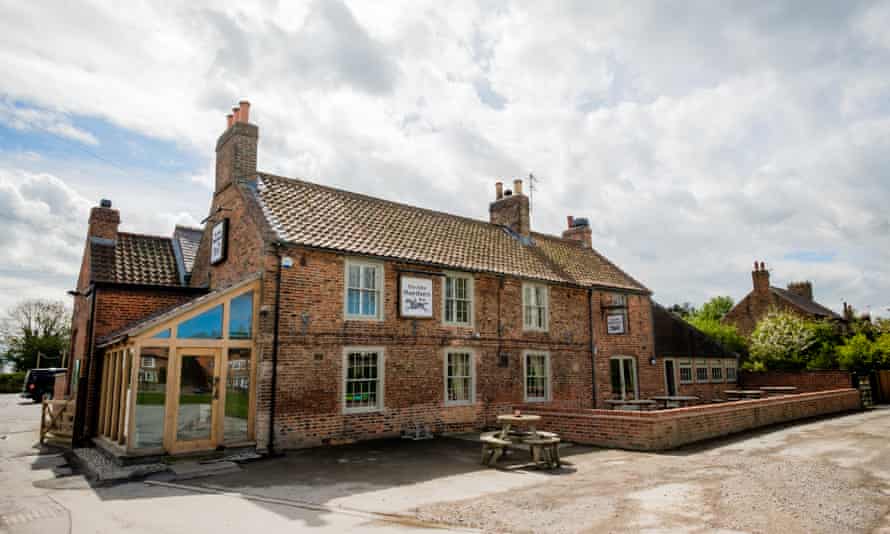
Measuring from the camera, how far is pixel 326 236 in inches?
574

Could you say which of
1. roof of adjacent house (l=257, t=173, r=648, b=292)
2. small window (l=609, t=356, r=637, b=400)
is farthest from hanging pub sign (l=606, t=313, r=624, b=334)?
roof of adjacent house (l=257, t=173, r=648, b=292)

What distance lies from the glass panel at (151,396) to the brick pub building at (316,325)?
29 millimetres

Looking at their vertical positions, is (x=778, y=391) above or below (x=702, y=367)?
below

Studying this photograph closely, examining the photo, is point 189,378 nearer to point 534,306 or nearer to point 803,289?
point 534,306

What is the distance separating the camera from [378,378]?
1469 centimetres

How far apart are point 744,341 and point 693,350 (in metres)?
11.8

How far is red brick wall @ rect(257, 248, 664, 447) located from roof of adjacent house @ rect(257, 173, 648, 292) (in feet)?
1.63

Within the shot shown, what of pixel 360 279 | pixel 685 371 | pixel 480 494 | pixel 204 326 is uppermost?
pixel 360 279

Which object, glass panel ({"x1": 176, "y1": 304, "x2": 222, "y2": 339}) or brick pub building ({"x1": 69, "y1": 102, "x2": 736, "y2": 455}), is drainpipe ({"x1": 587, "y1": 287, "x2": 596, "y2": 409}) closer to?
brick pub building ({"x1": 69, "y1": 102, "x2": 736, "y2": 455})

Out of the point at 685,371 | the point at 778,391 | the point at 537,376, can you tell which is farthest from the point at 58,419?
the point at 778,391

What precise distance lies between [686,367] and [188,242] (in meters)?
22.8

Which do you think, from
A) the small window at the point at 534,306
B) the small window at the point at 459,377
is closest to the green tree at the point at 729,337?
the small window at the point at 534,306

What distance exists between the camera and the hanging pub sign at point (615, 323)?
2069cm

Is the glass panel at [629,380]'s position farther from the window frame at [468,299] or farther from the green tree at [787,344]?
the green tree at [787,344]
